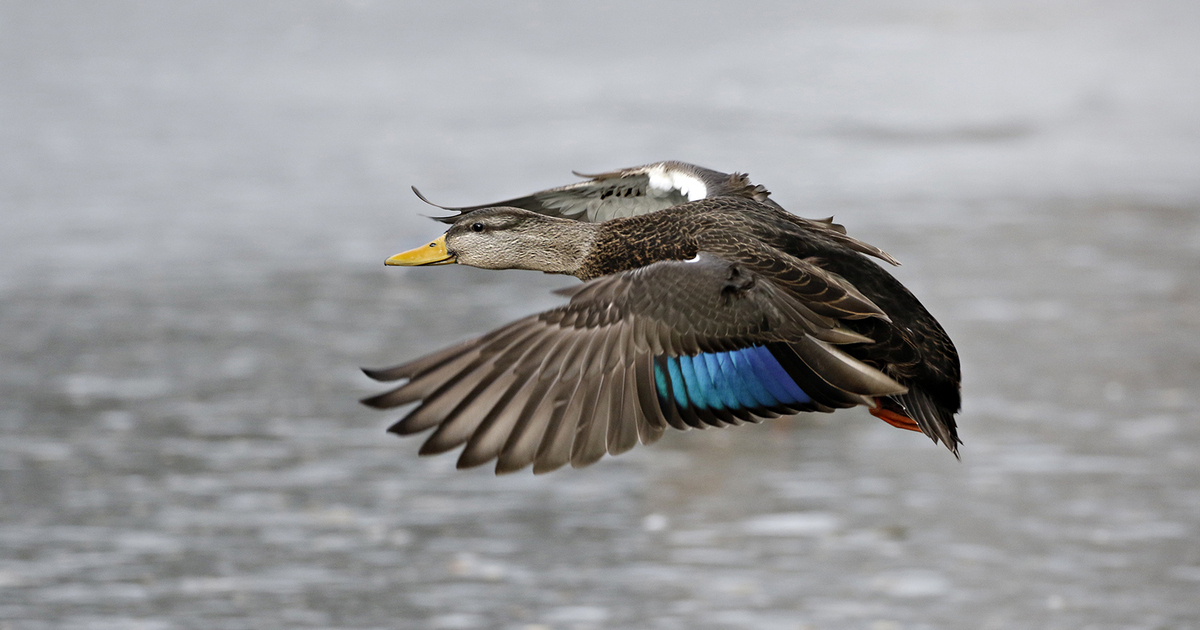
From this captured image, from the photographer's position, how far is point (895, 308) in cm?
432

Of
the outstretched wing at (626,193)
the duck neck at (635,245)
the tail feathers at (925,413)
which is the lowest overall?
the tail feathers at (925,413)

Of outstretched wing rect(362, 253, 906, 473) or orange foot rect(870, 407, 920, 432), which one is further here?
orange foot rect(870, 407, 920, 432)

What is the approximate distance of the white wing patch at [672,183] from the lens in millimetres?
5016

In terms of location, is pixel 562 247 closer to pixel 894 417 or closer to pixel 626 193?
pixel 626 193

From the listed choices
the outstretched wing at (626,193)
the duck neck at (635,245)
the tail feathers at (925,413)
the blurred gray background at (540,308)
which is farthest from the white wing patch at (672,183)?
the blurred gray background at (540,308)

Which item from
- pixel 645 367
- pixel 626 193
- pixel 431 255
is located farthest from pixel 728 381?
pixel 626 193

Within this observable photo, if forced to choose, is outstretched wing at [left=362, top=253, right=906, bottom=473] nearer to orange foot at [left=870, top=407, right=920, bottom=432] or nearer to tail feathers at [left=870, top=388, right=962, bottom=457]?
tail feathers at [left=870, top=388, right=962, bottom=457]

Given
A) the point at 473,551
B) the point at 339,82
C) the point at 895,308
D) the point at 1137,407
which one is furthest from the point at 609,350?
the point at 339,82

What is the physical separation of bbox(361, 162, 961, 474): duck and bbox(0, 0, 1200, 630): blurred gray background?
2913 mm

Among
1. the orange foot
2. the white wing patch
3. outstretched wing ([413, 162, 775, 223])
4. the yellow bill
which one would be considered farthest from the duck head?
the orange foot

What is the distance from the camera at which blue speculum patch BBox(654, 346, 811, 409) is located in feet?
13.3

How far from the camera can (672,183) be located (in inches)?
202

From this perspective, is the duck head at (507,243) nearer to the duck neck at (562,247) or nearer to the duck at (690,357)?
the duck neck at (562,247)

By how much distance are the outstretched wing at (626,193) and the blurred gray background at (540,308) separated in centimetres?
232
